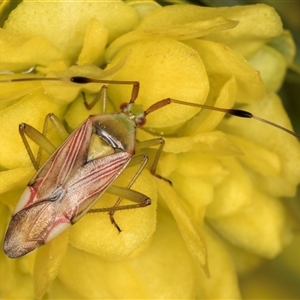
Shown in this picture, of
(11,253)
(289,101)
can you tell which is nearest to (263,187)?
(289,101)

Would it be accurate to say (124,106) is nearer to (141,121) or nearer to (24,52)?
(141,121)

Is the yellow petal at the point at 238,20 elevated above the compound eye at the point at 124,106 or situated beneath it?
elevated above

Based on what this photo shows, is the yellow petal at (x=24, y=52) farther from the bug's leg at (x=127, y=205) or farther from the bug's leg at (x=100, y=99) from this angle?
the bug's leg at (x=127, y=205)

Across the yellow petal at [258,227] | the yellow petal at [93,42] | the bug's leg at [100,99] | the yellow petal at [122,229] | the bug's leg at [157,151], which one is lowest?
the yellow petal at [258,227]

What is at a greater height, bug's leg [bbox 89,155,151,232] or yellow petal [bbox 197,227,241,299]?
bug's leg [bbox 89,155,151,232]

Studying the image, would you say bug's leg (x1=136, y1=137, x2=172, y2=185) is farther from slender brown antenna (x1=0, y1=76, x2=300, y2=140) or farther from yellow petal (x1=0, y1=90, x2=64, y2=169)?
yellow petal (x1=0, y1=90, x2=64, y2=169)

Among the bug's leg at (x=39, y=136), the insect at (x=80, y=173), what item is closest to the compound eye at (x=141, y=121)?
the insect at (x=80, y=173)

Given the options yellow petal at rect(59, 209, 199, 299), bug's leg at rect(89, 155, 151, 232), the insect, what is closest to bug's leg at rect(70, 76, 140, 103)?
the insect
